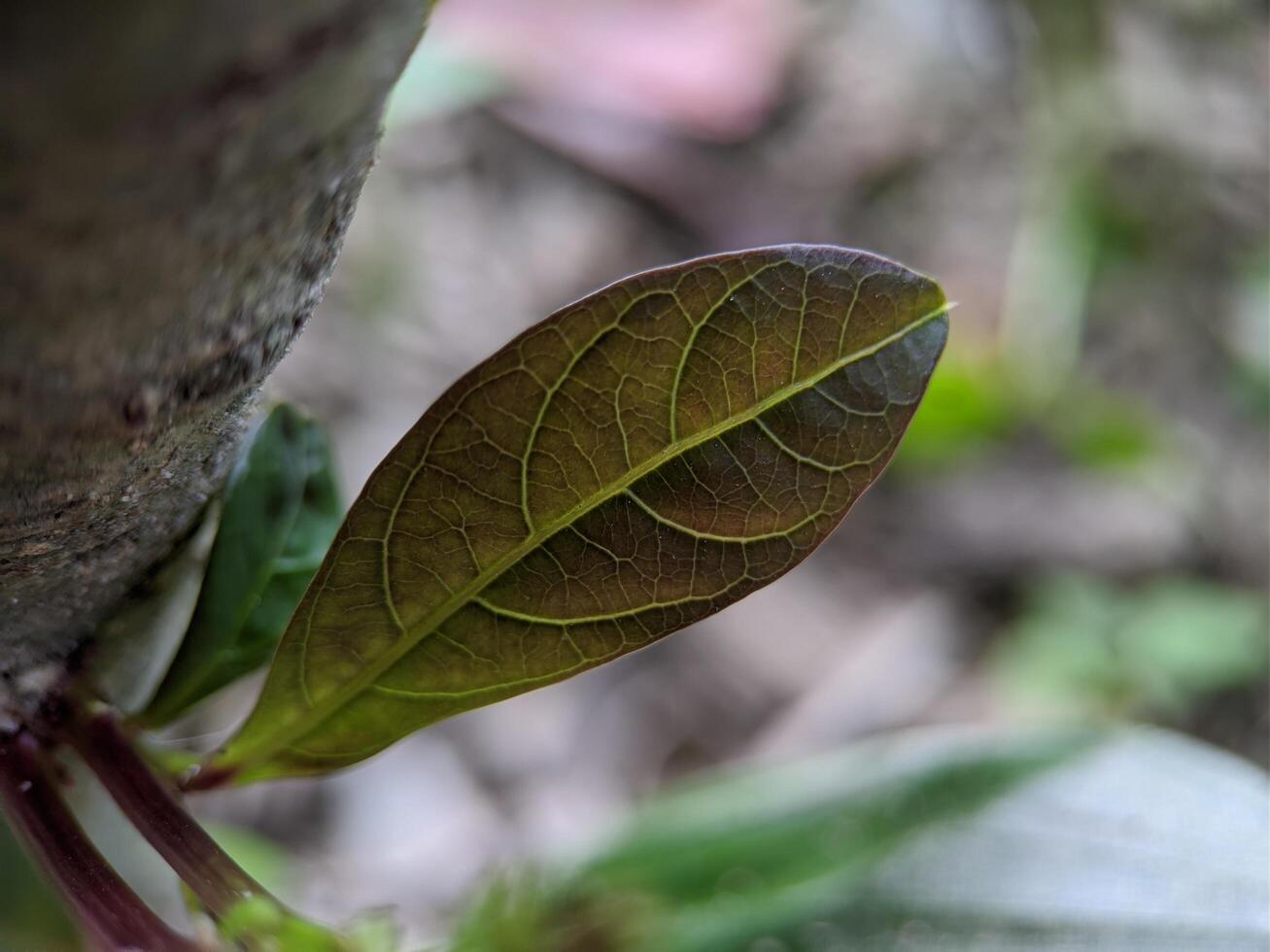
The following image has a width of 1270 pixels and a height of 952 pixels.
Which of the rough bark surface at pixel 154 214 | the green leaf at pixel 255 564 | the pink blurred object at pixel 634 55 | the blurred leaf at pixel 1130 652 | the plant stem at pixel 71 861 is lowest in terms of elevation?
the plant stem at pixel 71 861

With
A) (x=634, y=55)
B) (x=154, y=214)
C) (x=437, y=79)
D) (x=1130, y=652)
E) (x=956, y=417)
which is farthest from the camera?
(x=634, y=55)

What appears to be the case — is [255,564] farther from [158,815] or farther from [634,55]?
[634,55]

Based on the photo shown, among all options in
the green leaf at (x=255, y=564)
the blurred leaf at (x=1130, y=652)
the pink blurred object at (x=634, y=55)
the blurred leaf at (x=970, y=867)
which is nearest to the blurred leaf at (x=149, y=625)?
the green leaf at (x=255, y=564)

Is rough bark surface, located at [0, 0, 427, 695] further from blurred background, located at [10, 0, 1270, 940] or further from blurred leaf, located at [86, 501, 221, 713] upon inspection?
blurred background, located at [10, 0, 1270, 940]

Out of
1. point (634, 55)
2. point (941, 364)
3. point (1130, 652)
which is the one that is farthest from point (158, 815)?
point (634, 55)

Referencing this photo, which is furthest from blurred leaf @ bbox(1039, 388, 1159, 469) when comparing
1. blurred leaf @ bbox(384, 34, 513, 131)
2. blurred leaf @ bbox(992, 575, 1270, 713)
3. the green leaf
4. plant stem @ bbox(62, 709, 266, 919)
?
plant stem @ bbox(62, 709, 266, 919)

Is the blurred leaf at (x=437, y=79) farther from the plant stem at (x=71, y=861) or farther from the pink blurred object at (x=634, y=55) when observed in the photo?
the plant stem at (x=71, y=861)

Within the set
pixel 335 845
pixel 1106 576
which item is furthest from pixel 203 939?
pixel 1106 576
